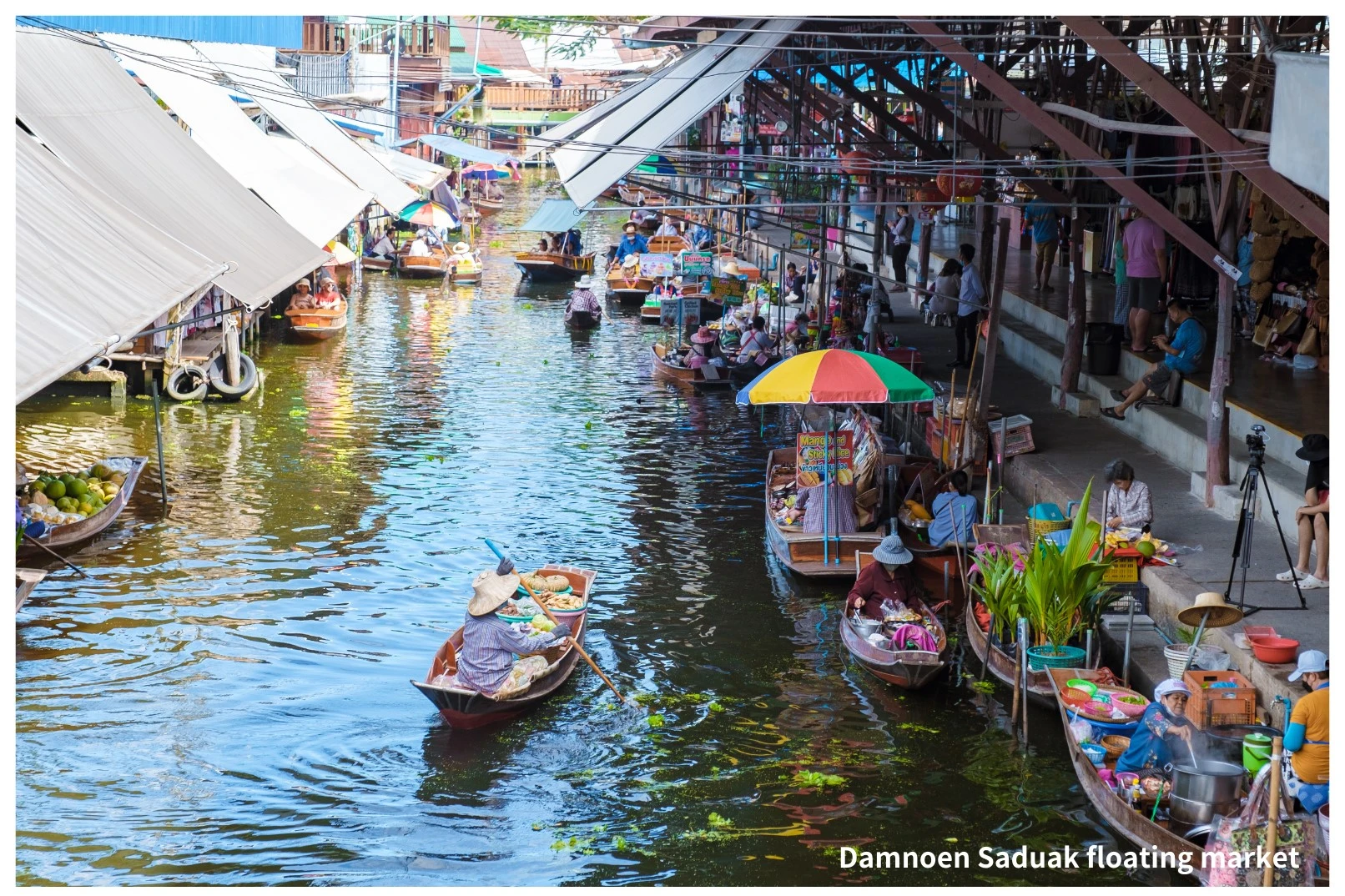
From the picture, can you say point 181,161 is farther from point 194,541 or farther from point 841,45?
point 841,45

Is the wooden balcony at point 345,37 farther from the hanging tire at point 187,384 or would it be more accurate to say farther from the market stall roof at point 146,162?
the market stall roof at point 146,162

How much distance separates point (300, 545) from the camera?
1561 centimetres

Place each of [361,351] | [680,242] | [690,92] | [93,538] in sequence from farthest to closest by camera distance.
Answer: [680,242] → [361,351] → [690,92] → [93,538]

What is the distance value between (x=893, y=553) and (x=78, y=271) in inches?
279

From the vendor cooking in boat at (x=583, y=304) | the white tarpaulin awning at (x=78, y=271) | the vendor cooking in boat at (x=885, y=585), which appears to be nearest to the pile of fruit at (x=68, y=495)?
the white tarpaulin awning at (x=78, y=271)

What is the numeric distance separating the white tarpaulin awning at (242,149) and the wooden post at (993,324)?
11.4 m

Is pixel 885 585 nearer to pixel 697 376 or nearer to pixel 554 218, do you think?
pixel 697 376

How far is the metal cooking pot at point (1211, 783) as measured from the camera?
831 cm

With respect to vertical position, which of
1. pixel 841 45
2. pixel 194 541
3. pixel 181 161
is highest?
pixel 841 45

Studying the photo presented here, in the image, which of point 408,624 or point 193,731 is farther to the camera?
point 408,624

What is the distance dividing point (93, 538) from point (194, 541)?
1.06 meters

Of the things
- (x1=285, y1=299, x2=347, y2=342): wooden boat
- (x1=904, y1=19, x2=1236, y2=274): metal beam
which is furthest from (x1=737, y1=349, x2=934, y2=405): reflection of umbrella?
(x1=285, y1=299, x2=347, y2=342): wooden boat

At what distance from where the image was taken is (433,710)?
11219 mm

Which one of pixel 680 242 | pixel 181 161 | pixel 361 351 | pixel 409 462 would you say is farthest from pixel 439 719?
pixel 680 242
